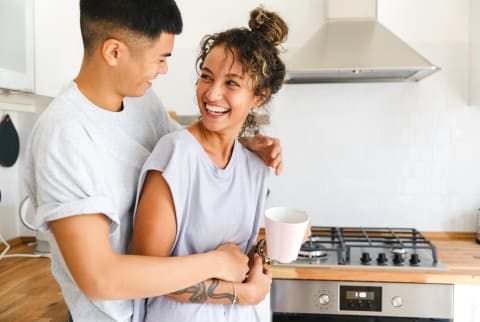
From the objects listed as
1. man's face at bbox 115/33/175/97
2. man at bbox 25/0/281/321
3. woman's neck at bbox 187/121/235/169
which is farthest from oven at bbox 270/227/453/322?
man's face at bbox 115/33/175/97

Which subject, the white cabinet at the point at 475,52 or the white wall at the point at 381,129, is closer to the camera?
the white cabinet at the point at 475,52

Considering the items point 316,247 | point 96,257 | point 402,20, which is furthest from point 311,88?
point 96,257

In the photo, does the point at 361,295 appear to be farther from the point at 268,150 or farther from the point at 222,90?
the point at 222,90

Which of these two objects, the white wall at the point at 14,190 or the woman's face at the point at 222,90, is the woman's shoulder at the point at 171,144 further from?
the white wall at the point at 14,190

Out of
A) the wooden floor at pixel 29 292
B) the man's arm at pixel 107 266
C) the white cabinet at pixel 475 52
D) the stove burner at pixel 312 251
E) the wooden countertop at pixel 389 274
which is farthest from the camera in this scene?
the white cabinet at pixel 475 52

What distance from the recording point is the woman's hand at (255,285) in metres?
0.94

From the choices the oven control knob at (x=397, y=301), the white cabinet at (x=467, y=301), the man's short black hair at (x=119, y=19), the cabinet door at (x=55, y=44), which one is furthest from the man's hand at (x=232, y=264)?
the cabinet door at (x=55, y=44)

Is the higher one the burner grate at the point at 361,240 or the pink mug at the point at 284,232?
the pink mug at the point at 284,232

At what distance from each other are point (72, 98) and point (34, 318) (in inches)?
31.7

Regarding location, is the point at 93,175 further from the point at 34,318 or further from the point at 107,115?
the point at 34,318

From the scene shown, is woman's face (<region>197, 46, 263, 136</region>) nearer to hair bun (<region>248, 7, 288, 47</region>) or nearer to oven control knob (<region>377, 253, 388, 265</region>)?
hair bun (<region>248, 7, 288, 47</region>)

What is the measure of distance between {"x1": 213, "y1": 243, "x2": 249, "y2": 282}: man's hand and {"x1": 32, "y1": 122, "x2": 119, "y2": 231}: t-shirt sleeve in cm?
23

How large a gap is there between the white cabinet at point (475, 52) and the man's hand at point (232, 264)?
1539 millimetres

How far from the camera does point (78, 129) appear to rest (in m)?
0.77
